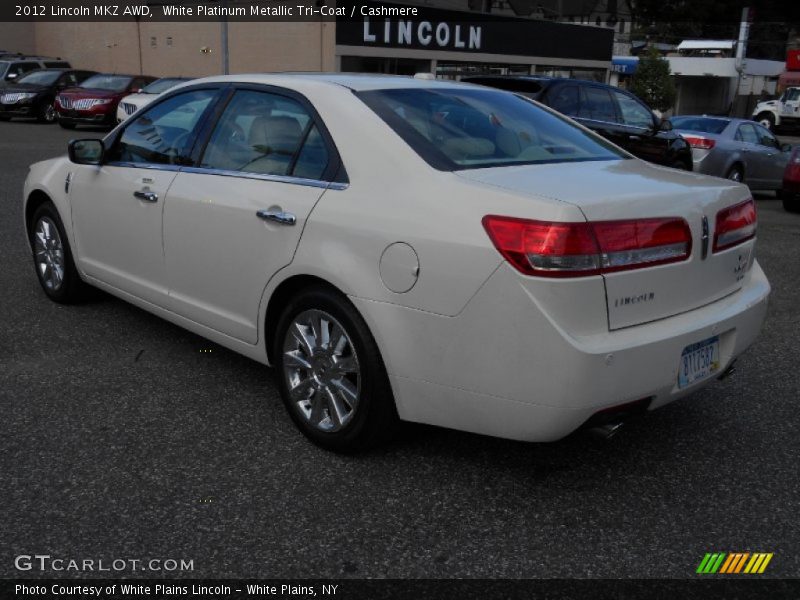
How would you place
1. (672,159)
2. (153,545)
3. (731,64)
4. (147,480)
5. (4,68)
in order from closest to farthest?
(153,545) < (147,480) < (672,159) < (4,68) < (731,64)

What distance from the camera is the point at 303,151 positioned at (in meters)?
3.65

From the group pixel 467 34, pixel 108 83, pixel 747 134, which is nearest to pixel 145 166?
pixel 747 134

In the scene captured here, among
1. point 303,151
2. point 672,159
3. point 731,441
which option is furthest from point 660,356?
point 672,159

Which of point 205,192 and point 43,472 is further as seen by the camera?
point 205,192

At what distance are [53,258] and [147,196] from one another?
5.12 ft

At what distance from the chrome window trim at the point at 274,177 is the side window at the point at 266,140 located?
0.8 inches

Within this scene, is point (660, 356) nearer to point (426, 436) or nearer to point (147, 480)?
point (426, 436)

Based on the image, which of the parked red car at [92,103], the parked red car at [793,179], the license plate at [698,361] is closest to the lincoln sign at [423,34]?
the parked red car at [92,103]

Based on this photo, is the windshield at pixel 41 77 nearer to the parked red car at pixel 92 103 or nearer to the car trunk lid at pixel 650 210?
the parked red car at pixel 92 103

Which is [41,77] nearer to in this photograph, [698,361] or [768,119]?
[698,361]

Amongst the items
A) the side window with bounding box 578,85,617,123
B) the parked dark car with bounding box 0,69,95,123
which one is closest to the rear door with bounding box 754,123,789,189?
the side window with bounding box 578,85,617,123

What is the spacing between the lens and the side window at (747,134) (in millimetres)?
14117

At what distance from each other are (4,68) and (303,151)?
86.7ft
